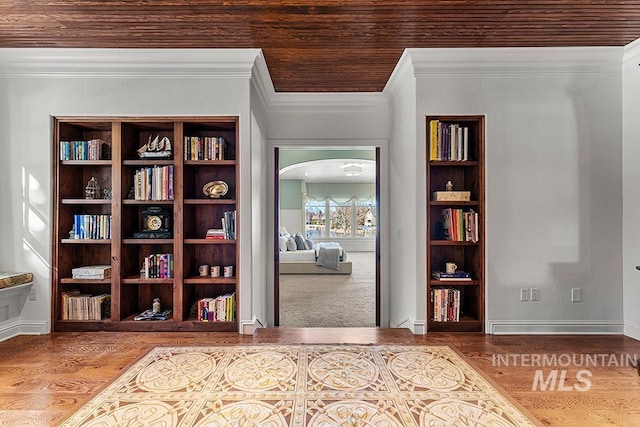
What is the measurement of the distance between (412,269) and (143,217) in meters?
2.85

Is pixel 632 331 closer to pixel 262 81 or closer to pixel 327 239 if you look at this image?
pixel 262 81

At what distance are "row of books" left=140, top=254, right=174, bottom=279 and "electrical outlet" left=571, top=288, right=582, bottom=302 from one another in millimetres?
3902

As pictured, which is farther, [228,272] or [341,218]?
[341,218]

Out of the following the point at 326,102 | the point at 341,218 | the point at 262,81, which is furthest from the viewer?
the point at 341,218

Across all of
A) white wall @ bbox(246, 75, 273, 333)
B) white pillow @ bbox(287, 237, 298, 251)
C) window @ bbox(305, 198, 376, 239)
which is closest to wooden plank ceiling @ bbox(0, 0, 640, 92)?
white wall @ bbox(246, 75, 273, 333)

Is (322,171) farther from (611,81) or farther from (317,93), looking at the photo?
(611,81)

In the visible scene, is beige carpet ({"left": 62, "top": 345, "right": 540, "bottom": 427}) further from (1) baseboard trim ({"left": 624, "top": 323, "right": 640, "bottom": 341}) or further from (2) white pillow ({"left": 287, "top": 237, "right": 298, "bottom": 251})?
(2) white pillow ({"left": 287, "top": 237, "right": 298, "bottom": 251})

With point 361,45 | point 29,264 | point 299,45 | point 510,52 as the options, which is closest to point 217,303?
point 29,264

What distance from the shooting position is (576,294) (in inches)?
133

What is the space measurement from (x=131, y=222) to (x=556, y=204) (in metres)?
4.25

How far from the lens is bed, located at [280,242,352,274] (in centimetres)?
818

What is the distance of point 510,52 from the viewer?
3.30m

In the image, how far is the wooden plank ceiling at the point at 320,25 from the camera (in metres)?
2.57

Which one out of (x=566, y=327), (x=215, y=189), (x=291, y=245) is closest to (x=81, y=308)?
(x=215, y=189)
